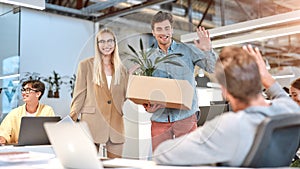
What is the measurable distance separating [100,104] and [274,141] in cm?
105

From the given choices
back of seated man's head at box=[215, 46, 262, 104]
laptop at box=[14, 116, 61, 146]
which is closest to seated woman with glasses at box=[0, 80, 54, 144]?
laptop at box=[14, 116, 61, 146]

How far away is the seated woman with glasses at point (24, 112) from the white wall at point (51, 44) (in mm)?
2000

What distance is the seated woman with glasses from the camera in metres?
2.60

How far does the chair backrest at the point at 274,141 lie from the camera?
0.96 meters

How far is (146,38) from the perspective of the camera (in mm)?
1646

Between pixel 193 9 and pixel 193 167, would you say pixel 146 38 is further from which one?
pixel 193 9

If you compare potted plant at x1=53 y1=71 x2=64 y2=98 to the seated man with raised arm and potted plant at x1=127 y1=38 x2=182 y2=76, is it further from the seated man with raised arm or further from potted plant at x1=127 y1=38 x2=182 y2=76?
the seated man with raised arm

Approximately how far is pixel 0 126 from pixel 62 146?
186 centimetres

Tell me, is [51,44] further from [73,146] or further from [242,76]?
[242,76]

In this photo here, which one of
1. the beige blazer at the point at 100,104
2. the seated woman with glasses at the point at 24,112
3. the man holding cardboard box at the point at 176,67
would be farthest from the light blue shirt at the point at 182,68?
the seated woman with glasses at the point at 24,112

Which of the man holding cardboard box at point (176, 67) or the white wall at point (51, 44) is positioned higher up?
the white wall at point (51, 44)

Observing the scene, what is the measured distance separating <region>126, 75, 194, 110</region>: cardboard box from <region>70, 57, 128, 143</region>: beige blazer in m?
0.10

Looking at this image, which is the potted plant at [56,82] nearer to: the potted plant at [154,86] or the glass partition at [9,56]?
the glass partition at [9,56]

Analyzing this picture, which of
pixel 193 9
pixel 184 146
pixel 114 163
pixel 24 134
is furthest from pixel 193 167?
pixel 193 9
